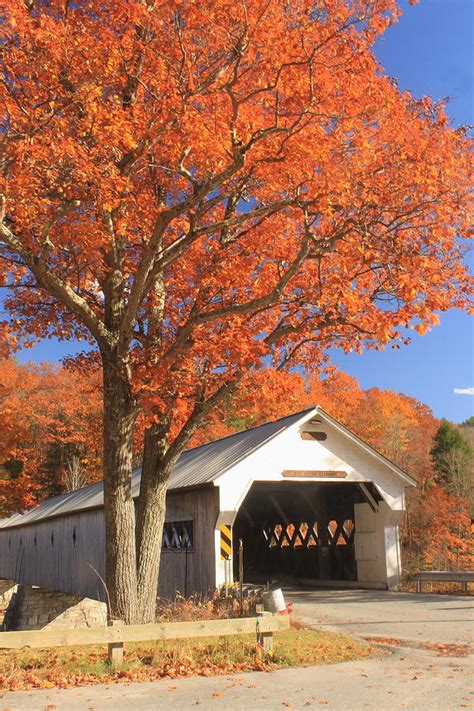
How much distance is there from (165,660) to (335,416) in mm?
36553

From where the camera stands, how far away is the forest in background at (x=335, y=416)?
2866 centimetres

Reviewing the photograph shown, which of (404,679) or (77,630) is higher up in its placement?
(77,630)

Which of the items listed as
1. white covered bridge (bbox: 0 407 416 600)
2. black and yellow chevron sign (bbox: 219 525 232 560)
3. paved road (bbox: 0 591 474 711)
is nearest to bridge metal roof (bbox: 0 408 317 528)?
white covered bridge (bbox: 0 407 416 600)

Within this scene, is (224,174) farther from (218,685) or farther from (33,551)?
(33,551)

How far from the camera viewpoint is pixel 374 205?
33.2 feet

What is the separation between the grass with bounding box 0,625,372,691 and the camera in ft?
25.3

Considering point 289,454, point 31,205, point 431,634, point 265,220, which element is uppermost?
point 265,220

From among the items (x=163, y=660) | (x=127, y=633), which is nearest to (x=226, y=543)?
(x=163, y=660)

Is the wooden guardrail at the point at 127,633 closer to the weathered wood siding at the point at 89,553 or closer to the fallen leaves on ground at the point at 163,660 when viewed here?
the fallen leaves on ground at the point at 163,660

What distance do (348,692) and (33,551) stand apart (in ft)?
86.7

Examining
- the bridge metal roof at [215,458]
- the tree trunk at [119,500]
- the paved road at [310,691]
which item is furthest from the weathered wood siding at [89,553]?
the paved road at [310,691]

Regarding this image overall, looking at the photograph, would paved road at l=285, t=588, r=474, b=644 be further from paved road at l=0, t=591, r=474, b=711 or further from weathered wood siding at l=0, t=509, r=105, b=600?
weathered wood siding at l=0, t=509, r=105, b=600

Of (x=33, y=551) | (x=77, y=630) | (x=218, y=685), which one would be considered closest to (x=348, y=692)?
(x=218, y=685)

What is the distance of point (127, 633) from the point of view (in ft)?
26.5
